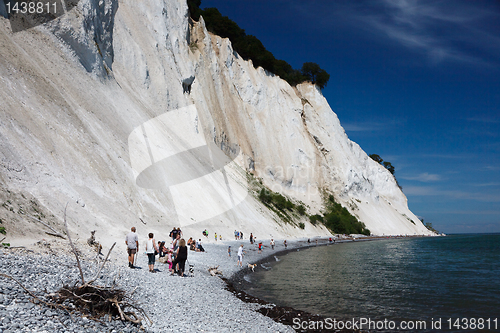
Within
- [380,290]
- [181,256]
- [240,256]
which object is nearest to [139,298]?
[181,256]

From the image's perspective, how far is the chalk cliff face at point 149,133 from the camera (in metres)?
16.2

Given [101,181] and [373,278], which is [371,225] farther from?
[101,181]

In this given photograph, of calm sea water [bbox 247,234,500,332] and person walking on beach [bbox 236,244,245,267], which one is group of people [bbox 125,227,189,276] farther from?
person walking on beach [bbox 236,244,245,267]

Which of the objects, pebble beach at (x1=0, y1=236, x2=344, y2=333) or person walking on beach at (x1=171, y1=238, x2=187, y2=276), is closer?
pebble beach at (x1=0, y1=236, x2=344, y2=333)

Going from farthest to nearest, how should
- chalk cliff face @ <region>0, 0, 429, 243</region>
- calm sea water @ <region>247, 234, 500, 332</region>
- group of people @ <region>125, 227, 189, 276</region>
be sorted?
1. chalk cliff face @ <region>0, 0, 429, 243</region>
2. calm sea water @ <region>247, 234, 500, 332</region>
3. group of people @ <region>125, 227, 189, 276</region>

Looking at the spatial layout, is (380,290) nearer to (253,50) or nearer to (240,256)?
(240,256)

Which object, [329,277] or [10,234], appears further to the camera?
[329,277]

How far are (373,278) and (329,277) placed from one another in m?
2.43

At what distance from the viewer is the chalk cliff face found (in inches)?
640

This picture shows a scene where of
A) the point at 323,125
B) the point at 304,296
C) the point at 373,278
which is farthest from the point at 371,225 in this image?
the point at 304,296

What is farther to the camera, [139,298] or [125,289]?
[125,289]

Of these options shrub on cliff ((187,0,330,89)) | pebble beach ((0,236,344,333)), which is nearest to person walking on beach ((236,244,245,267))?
pebble beach ((0,236,344,333))

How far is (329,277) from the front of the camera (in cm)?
1739

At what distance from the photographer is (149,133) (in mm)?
27531
